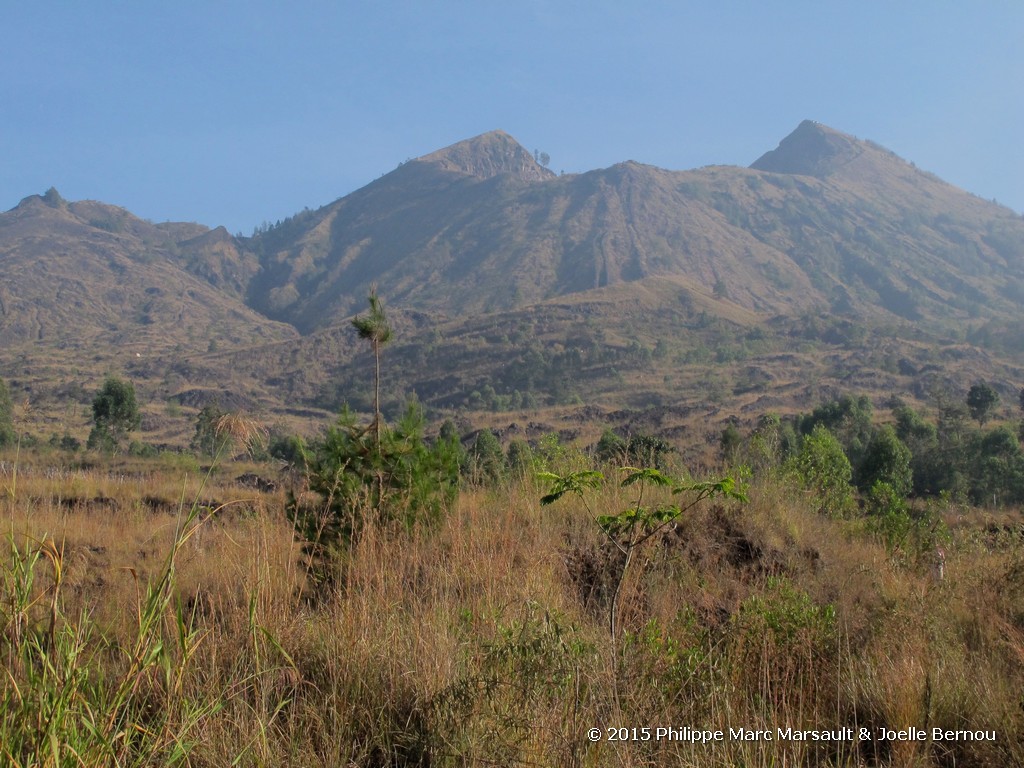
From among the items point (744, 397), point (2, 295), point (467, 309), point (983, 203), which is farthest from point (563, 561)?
point (983, 203)

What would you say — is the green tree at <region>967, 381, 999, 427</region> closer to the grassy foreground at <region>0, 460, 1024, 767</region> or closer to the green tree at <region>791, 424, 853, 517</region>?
the green tree at <region>791, 424, 853, 517</region>

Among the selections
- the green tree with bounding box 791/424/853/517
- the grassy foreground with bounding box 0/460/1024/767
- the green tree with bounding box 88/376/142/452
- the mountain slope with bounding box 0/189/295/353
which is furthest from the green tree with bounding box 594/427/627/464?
the mountain slope with bounding box 0/189/295/353

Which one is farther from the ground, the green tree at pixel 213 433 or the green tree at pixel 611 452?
the green tree at pixel 213 433

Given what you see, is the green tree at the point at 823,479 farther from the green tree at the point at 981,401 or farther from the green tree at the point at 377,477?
the green tree at the point at 981,401

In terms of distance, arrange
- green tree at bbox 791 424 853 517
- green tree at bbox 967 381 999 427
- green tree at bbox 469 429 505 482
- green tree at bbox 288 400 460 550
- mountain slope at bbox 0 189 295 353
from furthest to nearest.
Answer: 1. mountain slope at bbox 0 189 295 353
2. green tree at bbox 967 381 999 427
3. green tree at bbox 791 424 853 517
4. green tree at bbox 469 429 505 482
5. green tree at bbox 288 400 460 550

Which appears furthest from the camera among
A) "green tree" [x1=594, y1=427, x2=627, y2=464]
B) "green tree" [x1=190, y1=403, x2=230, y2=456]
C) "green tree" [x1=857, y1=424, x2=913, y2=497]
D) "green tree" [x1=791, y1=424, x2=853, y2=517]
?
"green tree" [x1=857, y1=424, x2=913, y2=497]

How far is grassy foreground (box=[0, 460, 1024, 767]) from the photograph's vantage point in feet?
8.67

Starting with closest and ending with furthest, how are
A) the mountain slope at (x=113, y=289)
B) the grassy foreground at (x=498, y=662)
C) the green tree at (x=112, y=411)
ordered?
1. the grassy foreground at (x=498, y=662)
2. the green tree at (x=112, y=411)
3. the mountain slope at (x=113, y=289)

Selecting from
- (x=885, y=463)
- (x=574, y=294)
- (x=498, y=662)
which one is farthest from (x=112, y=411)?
(x=574, y=294)

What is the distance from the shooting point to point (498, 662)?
324 centimetres

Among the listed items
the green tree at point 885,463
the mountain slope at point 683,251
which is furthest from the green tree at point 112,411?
the mountain slope at point 683,251

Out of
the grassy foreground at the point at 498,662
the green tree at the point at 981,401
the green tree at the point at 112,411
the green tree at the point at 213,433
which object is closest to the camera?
the grassy foreground at the point at 498,662

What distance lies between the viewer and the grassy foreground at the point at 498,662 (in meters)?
2.64

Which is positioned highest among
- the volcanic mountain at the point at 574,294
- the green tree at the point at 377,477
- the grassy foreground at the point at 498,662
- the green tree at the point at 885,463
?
the volcanic mountain at the point at 574,294
